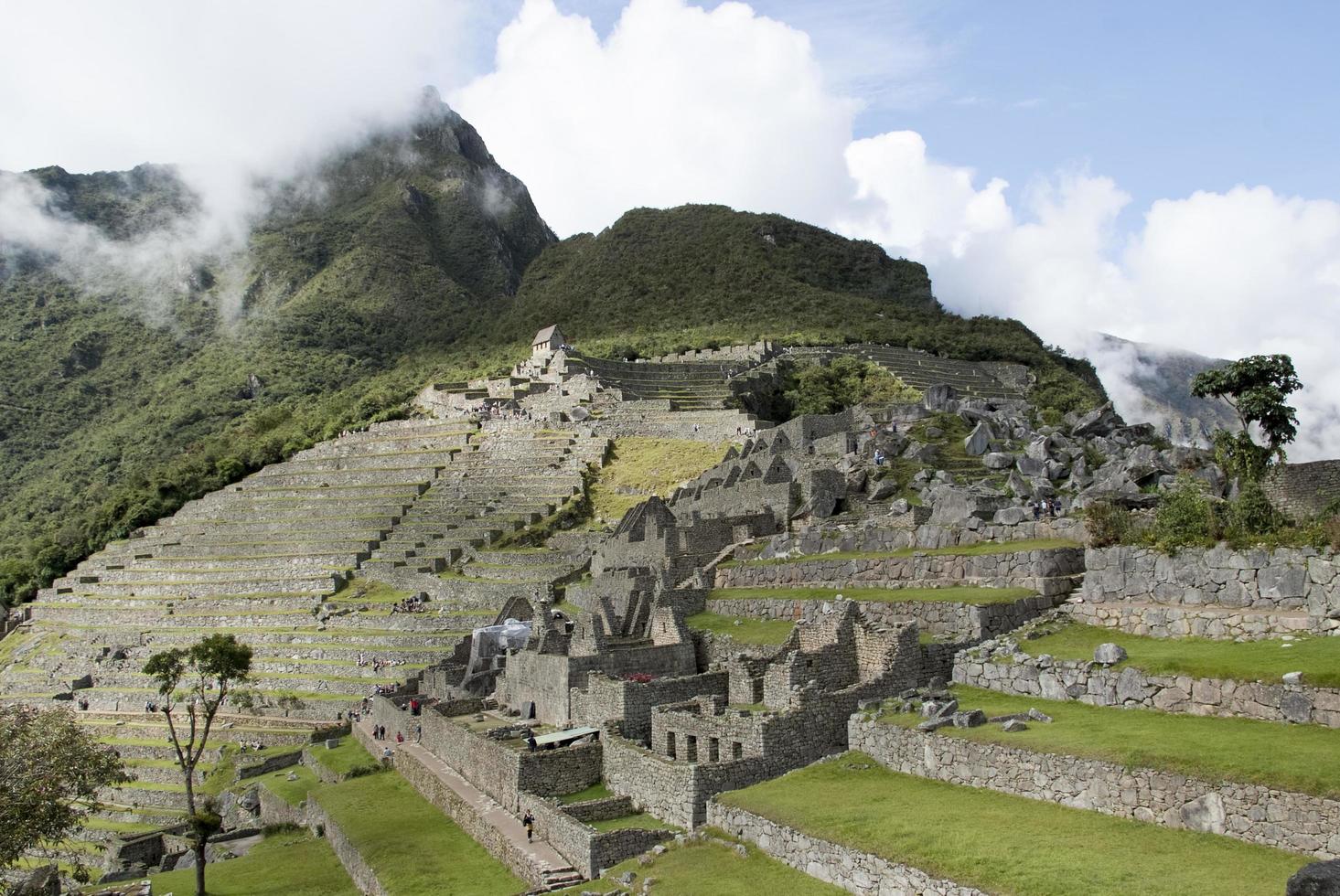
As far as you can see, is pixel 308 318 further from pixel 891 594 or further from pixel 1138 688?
pixel 1138 688

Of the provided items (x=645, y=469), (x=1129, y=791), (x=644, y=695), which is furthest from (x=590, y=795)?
(x=645, y=469)

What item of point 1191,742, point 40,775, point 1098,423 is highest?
point 1098,423

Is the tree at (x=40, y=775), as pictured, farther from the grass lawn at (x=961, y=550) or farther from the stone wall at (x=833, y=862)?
the grass lawn at (x=961, y=550)

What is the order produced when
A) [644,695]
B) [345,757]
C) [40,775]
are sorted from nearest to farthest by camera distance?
1. [644,695]
2. [40,775]
3. [345,757]

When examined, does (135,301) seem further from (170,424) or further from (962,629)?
(962,629)

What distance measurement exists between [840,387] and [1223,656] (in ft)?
167

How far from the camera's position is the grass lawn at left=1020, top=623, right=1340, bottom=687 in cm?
1037

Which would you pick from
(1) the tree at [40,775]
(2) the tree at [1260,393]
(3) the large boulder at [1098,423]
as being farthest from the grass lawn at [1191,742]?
(3) the large boulder at [1098,423]

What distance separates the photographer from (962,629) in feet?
50.2

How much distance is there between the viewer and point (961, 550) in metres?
18.2

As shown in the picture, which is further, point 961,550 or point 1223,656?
point 961,550

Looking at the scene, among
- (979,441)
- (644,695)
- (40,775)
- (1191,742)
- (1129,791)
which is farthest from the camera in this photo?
(979,441)

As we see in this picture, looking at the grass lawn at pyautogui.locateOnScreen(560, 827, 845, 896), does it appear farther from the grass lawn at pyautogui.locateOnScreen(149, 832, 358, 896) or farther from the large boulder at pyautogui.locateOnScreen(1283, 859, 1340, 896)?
the grass lawn at pyautogui.locateOnScreen(149, 832, 358, 896)

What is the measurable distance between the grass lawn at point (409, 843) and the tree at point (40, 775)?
461 cm
